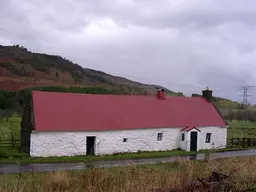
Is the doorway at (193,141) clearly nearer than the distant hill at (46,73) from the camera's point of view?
→ Yes

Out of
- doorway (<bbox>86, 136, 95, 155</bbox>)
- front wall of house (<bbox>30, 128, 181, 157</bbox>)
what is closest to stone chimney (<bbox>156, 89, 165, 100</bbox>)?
front wall of house (<bbox>30, 128, 181, 157</bbox>)

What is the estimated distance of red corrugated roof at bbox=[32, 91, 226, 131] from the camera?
27.1 meters

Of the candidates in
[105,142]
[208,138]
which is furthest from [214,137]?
[105,142]

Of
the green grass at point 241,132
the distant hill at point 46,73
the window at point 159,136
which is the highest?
the distant hill at point 46,73

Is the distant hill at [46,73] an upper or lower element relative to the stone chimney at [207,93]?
upper

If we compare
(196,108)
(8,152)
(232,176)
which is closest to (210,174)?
(232,176)

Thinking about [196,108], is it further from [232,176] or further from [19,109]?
[19,109]

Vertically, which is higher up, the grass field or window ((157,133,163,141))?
window ((157,133,163,141))

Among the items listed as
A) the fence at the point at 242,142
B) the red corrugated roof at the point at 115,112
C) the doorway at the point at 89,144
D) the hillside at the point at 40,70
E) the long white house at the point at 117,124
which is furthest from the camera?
the hillside at the point at 40,70

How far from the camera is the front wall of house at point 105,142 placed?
25.1 metres

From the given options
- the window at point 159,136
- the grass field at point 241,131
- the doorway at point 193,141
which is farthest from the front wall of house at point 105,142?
the grass field at point 241,131

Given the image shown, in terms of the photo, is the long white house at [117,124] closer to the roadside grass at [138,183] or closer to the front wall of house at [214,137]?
the front wall of house at [214,137]

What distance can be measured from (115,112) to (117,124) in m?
1.92

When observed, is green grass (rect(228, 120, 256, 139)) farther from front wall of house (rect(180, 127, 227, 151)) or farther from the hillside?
the hillside
